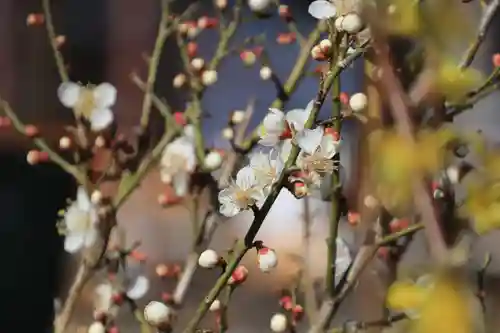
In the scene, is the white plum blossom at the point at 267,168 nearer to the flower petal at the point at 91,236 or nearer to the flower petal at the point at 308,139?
the flower petal at the point at 308,139

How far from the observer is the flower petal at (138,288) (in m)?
0.72

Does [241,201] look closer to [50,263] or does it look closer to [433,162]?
[433,162]

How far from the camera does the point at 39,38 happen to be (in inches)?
55.8

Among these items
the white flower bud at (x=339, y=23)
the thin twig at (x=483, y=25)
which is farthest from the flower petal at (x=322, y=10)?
the thin twig at (x=483, y=25)

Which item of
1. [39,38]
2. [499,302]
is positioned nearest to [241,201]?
[499,302]

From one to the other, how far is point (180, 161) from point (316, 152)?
0.29 m

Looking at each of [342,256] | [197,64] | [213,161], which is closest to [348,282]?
[342,256]

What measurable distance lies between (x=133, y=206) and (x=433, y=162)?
39.1 inches

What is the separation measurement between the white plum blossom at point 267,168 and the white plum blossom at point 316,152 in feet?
0.05

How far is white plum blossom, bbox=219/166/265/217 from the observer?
18.1 inches

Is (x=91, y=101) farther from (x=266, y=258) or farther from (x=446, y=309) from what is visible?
(x=446, y=309)

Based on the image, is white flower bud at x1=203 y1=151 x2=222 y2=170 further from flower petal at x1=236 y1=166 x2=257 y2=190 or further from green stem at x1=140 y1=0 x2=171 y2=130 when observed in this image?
flower petal at x1=236 y1=166 x2=257 y2=190

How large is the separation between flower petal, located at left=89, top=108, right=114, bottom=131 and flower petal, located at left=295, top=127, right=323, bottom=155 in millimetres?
324

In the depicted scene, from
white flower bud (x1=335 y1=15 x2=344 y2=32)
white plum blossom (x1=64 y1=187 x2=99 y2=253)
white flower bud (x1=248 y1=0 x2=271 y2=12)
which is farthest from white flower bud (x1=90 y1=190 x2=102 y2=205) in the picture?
white flower bud (x1=335 y1=15 x2=344 y2=32)
